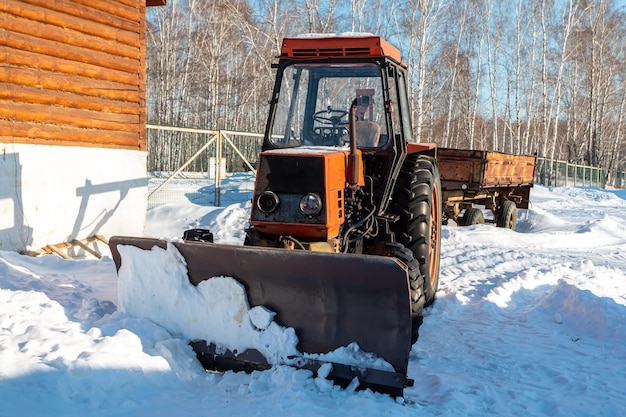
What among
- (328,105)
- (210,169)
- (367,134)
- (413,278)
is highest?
(328,105)

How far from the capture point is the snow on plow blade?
12.8 ft

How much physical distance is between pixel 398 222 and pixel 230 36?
94.9 feet

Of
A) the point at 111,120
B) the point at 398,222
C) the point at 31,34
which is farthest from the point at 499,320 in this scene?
the point at 31,34

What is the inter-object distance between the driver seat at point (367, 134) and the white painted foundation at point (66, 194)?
4.60m

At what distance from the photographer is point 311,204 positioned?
4434 mm

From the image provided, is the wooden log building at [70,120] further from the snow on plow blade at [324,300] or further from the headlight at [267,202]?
the headlight at [267,202]

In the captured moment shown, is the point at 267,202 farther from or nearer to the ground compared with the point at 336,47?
nearer to the ground

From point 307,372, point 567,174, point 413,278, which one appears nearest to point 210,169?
point 413,278

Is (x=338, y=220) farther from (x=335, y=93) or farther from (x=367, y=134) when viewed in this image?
(x=335, y=93)

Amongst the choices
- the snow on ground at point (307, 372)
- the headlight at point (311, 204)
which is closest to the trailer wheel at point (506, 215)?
the snow on ground at point (307, 372)

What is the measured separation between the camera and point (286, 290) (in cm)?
416

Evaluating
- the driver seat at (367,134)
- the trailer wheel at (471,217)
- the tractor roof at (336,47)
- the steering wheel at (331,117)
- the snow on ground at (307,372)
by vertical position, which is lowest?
the snow on ground at (307,372)

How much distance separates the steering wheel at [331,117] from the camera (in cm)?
554

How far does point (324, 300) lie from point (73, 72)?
5.97m
